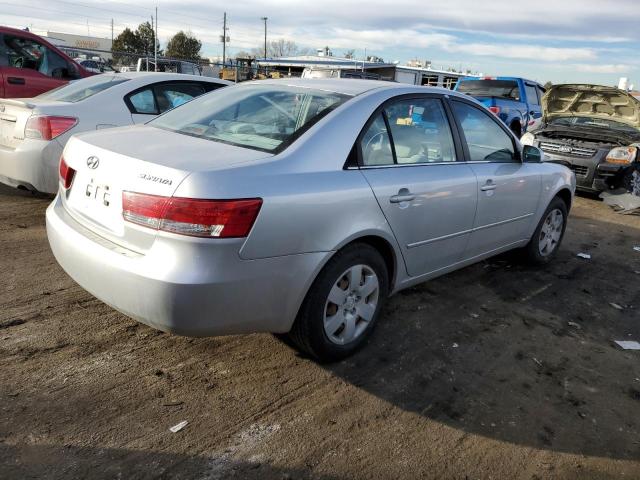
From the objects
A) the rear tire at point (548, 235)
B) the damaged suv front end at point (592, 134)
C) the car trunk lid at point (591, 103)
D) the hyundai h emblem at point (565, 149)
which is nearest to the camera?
the rear tire at point (548, 235)

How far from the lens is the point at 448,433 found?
2.69 m

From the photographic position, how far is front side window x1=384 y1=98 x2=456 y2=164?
346 cm

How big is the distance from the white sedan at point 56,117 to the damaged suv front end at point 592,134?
260 inches

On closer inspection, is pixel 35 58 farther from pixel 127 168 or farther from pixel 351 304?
pixel 351 304

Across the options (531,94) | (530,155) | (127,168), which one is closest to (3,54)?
(127,168)

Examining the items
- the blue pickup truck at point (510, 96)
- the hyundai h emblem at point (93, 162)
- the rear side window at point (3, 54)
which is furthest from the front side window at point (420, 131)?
the blue pickup truck at point (510, 96)

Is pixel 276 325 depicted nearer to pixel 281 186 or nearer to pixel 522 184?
pixel 281 186

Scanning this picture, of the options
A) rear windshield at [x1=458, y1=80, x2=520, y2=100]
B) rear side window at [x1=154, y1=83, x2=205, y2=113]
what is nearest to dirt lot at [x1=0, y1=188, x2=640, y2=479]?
rear side window at [x1=154, y1=83, x2=205, y2=113]

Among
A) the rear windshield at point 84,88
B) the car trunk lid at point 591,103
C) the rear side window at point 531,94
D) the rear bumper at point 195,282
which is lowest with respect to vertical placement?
the rear bumper at point 195,282

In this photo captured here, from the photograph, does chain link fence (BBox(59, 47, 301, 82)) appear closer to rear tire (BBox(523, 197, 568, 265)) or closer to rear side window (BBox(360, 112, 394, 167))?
rear tire (BBox(523, 197, 568, 265))

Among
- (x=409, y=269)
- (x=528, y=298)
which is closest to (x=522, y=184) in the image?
(x=528, y=298)

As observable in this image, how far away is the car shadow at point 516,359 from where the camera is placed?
2.82m

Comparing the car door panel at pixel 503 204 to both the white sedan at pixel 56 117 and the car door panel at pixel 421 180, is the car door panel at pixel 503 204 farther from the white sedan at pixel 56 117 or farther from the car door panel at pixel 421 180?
the white sedan at pixel 56 117

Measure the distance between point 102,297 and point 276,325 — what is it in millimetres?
906
